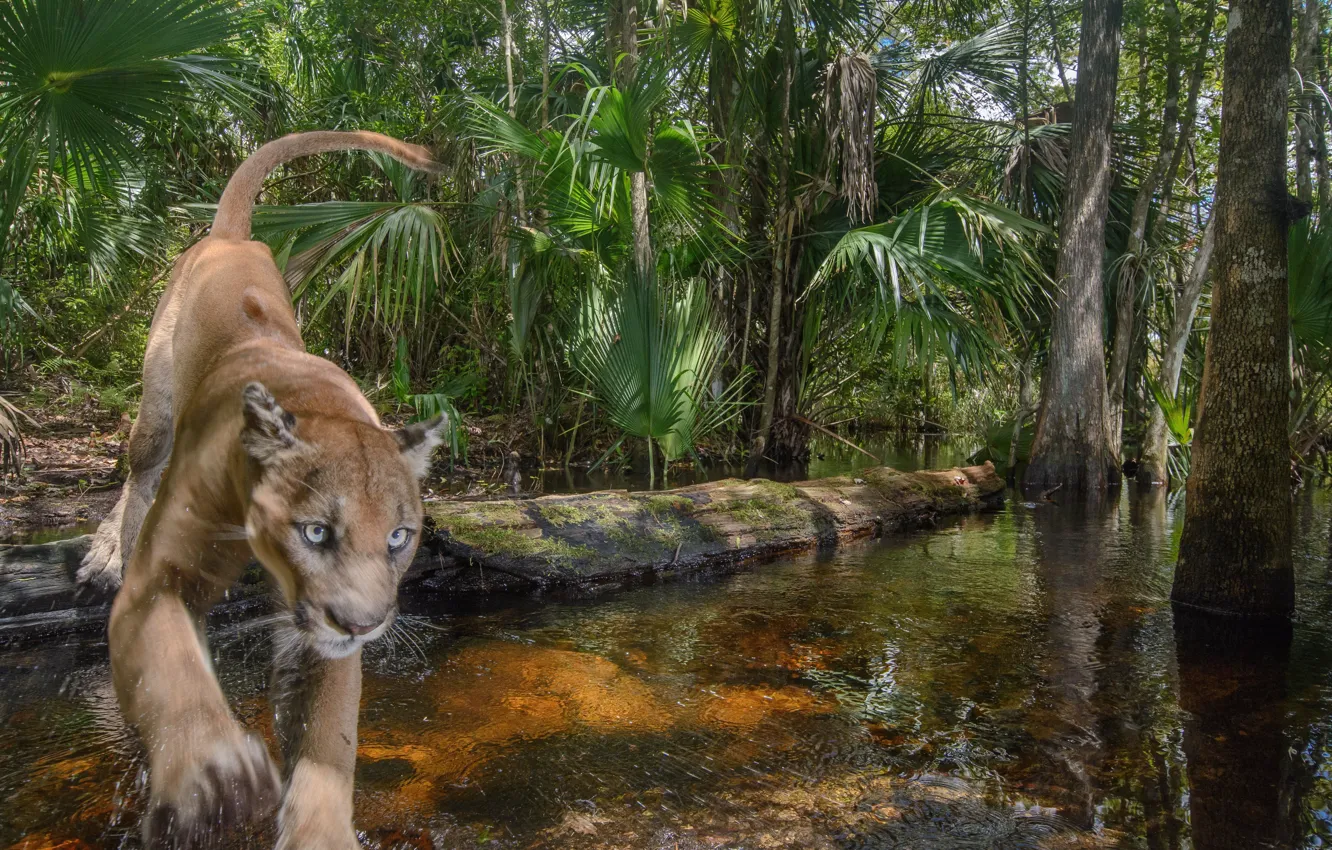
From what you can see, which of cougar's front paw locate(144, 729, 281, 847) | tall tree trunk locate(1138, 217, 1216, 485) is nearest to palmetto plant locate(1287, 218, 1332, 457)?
tall tree trunk locate(1138, 217, 1216, 485)

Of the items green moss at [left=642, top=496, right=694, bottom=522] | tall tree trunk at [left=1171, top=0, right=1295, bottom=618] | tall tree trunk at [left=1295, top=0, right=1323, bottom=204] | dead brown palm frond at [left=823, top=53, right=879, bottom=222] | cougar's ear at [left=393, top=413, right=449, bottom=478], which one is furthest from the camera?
tall tree trunk at [left=1295, top=0, right=1323, bottom=204]

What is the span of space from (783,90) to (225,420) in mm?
8172

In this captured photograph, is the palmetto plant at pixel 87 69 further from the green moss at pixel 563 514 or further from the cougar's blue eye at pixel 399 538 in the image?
the cougar's blue eye at pixel 399 538

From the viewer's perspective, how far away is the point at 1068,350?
9.93m

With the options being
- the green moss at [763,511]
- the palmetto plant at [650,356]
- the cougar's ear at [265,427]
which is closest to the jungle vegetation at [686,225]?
the palmetto plant at [650,356]

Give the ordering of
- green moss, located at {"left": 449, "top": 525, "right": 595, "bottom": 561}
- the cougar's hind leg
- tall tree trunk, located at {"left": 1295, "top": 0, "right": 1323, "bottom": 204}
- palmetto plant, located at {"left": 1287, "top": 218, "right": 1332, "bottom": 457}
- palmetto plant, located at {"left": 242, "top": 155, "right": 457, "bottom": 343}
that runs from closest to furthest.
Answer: the cougar's hind leg < green moss, located at {"left": 449, "top": 525, "right": 595, "bottom": 561} < palmetto plant, located at {"left": 242, "top": 155, "right": 457, "bottom": 343} < palmetto plant, located at {"left": 1287, "top": 218, "right": 1332, "bottom": 457} < tall tree trunk, located at {"left": 1295, "top": 0, "right": 1323, "bottom": 204}

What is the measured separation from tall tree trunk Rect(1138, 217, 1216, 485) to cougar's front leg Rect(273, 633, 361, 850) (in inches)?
404

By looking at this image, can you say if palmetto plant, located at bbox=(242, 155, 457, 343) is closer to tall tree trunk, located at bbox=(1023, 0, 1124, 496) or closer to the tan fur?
the tan fur

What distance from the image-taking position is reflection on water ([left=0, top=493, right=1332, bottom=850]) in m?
2.46

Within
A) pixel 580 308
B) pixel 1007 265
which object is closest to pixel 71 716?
pixel 580 308

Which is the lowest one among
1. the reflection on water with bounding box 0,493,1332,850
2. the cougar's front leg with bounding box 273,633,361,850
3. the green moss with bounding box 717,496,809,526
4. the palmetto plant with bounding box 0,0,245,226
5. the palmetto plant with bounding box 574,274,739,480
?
the reflection on water with bounding box 0,493,1332,850

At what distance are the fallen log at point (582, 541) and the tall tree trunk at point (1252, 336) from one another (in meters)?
2.73

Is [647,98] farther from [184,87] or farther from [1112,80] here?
[1112,80]

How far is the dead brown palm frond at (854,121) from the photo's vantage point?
8883 millimetres
